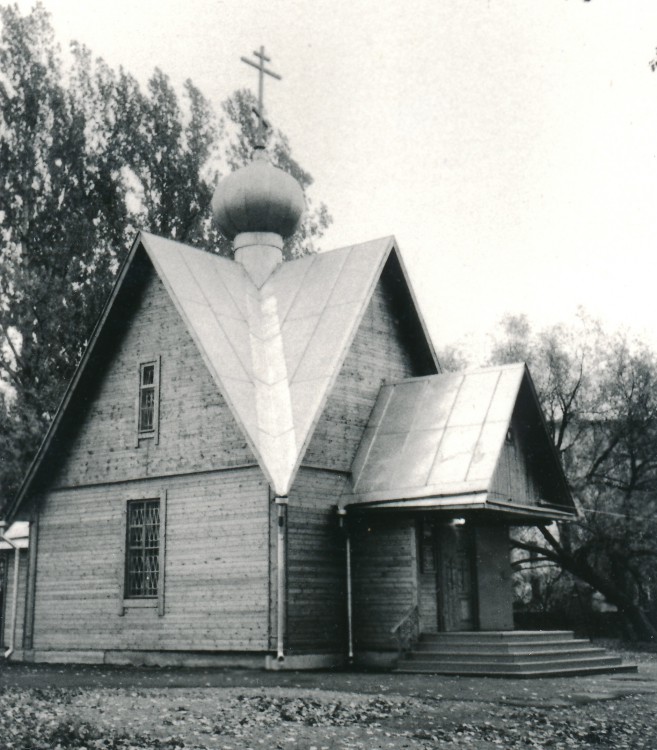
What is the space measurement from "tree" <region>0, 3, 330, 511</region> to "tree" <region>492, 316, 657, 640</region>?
10.4 meters

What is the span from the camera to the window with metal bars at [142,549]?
19234mm

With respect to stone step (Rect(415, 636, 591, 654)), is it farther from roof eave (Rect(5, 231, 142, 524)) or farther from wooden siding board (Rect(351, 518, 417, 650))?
roof eave (Rect(5, 231, 142, 524))

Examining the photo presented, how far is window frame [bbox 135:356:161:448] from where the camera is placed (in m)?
19.6

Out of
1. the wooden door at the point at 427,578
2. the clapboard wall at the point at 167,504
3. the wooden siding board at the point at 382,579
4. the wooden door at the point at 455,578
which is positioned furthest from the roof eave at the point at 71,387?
the wooden door at the point at 455,578

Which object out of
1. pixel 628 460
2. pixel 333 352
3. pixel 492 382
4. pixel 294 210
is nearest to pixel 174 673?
pixel 333 352

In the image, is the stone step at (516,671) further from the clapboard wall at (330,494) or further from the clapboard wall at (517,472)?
the clapboard wall at (517,472)

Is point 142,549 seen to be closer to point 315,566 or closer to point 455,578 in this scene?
point 315,566

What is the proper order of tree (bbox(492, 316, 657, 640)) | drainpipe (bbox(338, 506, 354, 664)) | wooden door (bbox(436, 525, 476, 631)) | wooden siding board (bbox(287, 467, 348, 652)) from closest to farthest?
wooden siding board (bbox(287, 467, 348, 652))
drainpipe (bbox(338, 506, 354, 664))
wooden door (bbox(436, 525, 476, 631))
tree (bbox(492, 316, 657, 640))

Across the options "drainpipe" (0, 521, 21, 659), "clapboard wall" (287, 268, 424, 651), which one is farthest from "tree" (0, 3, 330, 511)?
"clapboard wall" (287, 268, 424, 651)

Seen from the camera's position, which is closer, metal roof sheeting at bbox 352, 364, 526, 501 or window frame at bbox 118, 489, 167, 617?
metal roof sheeting at bbox 352, 364, 526, 501

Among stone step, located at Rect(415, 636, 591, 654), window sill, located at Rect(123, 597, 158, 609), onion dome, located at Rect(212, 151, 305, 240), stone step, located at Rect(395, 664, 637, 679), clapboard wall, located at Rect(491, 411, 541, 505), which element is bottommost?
stone step, located at Rect(395, 664, 637, 679)

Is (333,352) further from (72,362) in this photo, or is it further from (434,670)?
(72,362)

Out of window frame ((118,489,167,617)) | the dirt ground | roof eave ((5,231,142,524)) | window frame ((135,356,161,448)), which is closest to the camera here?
the dirt ground

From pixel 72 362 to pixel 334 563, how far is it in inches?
459
